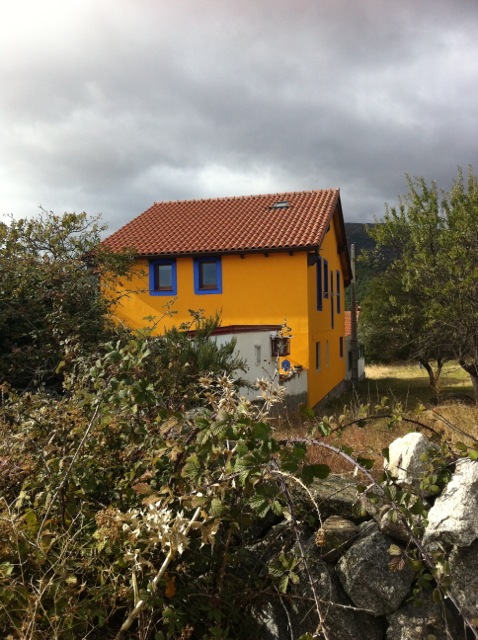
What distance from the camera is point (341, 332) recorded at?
26.7 meters

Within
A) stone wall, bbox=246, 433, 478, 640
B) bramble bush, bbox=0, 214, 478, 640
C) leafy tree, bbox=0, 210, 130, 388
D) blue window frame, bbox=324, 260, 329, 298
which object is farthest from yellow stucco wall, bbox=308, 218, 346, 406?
bramble bush, bbox=0, 214, 478, 640

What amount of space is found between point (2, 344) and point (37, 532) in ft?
21.8

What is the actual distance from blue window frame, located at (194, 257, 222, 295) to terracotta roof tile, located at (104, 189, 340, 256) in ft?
1.72

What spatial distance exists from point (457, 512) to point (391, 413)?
105cm

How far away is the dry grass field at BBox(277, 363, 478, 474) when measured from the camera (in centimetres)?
368

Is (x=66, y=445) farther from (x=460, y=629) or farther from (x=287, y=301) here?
(x=287, y=301)

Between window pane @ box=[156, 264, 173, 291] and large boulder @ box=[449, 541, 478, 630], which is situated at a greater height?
window pane @ box=[156, 264, 173, 291]

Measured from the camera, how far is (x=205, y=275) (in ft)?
61.2

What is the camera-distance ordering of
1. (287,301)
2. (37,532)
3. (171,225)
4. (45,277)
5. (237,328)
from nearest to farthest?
(37,532), (45,277), (237,328), (287,301), (171,225)

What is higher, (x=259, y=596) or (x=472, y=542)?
(x=472, y=542)

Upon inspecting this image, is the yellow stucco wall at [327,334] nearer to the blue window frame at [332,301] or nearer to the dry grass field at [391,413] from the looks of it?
the blue window frame at [332,301]

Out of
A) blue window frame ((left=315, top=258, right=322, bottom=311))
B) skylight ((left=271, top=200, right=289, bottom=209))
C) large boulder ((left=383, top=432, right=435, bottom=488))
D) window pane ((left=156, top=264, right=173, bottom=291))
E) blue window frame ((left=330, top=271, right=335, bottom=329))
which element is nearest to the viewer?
large boulder ((left=383, top=432, right=435, bottom=488))

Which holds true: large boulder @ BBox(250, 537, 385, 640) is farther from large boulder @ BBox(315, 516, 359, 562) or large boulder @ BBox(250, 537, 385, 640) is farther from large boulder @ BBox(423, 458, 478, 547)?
large boulder @ BBox(423, 458, 478, 547)

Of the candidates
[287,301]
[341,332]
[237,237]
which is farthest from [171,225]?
[341,332]
